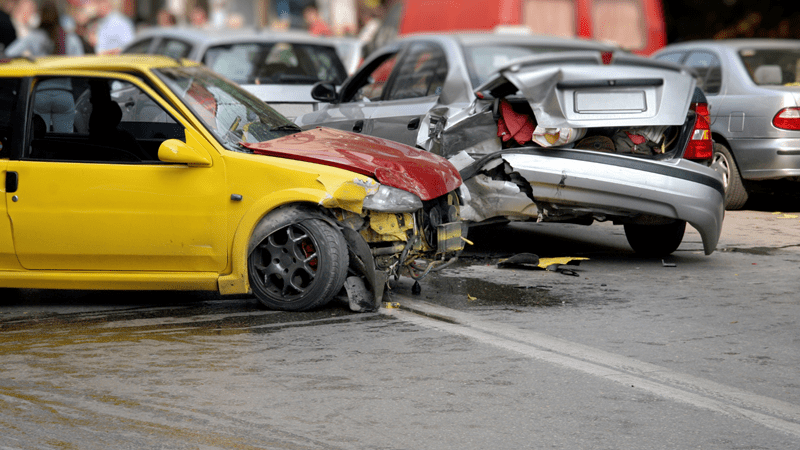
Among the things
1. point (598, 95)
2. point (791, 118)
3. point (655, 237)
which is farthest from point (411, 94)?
point (791, 118)

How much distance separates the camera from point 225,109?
6.97m

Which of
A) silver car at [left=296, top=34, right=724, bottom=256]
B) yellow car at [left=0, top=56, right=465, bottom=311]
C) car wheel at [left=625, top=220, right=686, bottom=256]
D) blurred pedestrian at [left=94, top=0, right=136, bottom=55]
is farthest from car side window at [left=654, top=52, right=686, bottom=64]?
blurred pedestrian at [left=94, top=0, right=136, bottom=55]

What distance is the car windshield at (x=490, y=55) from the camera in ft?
29.4

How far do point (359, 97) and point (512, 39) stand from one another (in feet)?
4.92

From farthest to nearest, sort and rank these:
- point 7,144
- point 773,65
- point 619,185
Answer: point 773,65 < point 619,185 < point 7,144

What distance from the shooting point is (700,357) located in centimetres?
548

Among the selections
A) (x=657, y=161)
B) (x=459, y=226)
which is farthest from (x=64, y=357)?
(x=657, y=161)

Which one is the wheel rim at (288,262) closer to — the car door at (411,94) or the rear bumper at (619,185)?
the rear bumper at (619,185)

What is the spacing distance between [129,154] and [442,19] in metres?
12.7

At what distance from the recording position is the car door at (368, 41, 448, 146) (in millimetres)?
8875

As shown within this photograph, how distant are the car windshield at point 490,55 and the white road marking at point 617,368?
9.39ft

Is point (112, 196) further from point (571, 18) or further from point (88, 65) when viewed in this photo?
point (571, 18)

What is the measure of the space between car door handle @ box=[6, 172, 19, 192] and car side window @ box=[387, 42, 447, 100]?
3.56 meters

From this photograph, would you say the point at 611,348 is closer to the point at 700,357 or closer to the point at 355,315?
the point at 700,357
